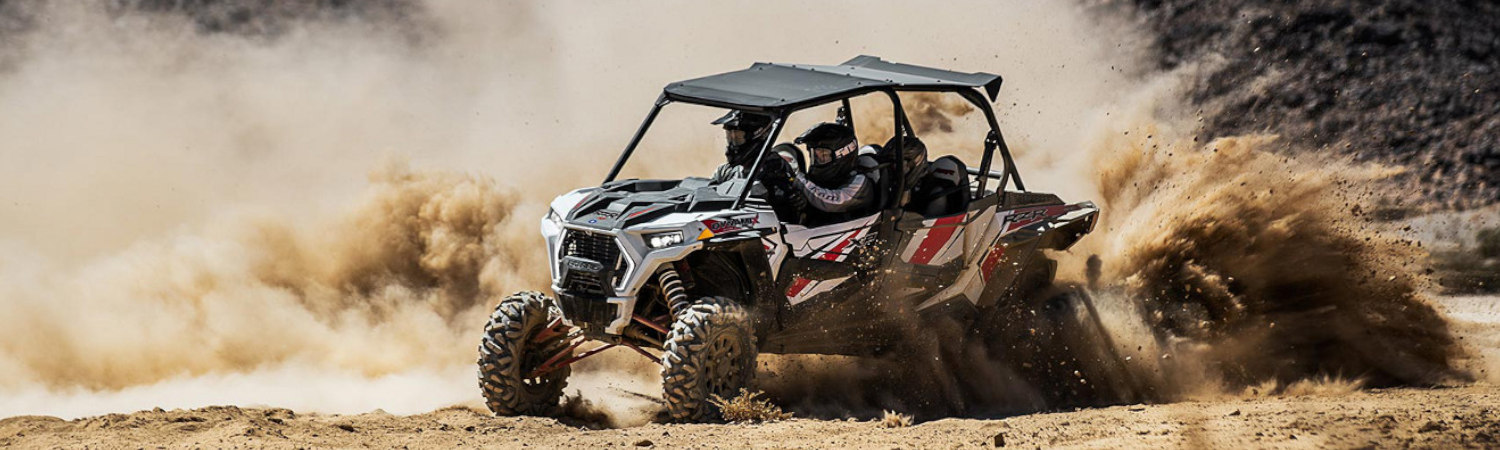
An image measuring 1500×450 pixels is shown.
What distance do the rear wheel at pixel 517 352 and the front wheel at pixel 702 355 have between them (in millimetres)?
957

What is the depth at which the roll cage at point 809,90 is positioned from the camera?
9.07 meters

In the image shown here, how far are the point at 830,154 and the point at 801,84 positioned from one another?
1.50 feet

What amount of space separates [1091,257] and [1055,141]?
6535 millimetres

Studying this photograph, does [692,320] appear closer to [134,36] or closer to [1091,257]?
[1091,257]

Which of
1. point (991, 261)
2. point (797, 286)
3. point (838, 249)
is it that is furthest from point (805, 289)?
point (991, 261)

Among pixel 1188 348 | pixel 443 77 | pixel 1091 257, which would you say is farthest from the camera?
pixel 443 77

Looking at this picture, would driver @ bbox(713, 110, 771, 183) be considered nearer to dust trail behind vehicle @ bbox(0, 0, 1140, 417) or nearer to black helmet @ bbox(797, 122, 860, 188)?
black helmet @ bbox(797, 122, 860, 188)

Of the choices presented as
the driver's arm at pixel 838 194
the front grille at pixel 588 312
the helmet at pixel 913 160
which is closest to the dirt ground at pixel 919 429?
the front grille at pixel 588 312

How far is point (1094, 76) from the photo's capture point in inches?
809

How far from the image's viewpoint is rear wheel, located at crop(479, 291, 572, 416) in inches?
374

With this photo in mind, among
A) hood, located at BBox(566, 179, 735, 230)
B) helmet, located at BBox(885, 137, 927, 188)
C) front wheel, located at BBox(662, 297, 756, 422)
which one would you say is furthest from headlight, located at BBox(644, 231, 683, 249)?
helmet, located at BBox(885, 137, 927, 188)

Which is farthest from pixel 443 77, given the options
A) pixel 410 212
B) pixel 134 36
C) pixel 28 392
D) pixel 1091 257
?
pixel 1091 257

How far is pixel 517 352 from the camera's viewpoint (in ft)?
31.3

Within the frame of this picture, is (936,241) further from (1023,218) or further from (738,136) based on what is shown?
→ (738,136)
